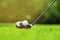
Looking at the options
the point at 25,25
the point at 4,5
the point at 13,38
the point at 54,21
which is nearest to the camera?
the point at 13,38

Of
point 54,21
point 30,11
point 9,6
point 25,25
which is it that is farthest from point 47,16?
point 25,25

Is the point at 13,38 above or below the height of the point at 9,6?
below

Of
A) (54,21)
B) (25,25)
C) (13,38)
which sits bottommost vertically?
(13,38)

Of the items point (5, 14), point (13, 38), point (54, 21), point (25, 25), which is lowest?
point (13, 38)

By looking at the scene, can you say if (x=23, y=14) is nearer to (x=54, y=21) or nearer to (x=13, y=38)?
(x=54, y=21)

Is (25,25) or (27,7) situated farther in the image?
(27,7)

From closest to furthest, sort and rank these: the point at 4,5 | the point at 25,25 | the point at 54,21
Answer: the point at 25,25, the point at 54,21, the point at 4,5

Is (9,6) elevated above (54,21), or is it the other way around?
(9,6)

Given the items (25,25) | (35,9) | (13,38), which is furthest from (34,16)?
(13,38)

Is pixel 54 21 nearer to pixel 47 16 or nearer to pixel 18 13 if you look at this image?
pixel 47 16
